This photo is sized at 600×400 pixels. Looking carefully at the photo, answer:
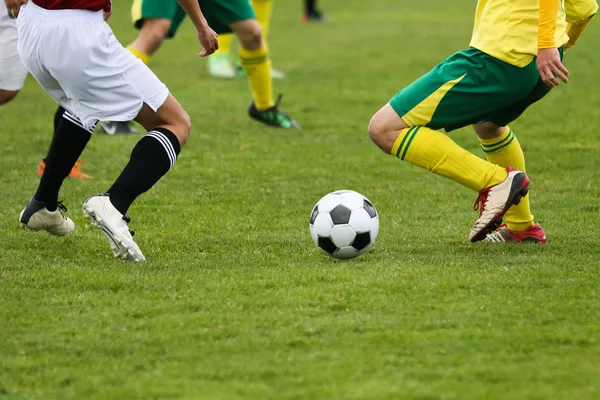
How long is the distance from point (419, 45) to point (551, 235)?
996 centimetres

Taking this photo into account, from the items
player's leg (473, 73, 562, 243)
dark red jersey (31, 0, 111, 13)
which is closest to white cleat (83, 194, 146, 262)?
Result: dark red jersey (31, 0, 111, 13)

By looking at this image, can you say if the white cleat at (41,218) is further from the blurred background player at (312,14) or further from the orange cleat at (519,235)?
the blurred background player at (312,14)

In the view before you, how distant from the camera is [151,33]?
8398mm

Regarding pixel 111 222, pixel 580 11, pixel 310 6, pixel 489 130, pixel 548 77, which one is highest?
pixel 580 11

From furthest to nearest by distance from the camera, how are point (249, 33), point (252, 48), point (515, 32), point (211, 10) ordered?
point (252, 48) < point (249, 33) < point (211, 10) < point (515, 32)

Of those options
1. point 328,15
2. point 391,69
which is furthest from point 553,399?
point 328,15

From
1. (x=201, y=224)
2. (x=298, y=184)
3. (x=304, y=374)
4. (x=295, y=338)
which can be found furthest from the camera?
(x=298, y=184)

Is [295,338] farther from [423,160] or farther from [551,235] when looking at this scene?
[551,235]

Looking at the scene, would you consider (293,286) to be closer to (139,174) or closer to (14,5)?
(139,174)

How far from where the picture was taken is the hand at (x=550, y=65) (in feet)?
15.1

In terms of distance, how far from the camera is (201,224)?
5840mm

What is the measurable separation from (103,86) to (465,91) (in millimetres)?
1734

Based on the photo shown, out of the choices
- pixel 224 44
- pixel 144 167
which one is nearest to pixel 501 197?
pixel 144 167

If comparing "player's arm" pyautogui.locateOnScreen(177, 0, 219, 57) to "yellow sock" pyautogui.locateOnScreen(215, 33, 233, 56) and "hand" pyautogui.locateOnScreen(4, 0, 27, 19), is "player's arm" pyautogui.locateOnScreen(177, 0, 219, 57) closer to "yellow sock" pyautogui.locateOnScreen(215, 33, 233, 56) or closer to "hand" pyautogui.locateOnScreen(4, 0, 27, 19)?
"hand" pyautogui.locateOnScreen(4, 0, 27, 19)
